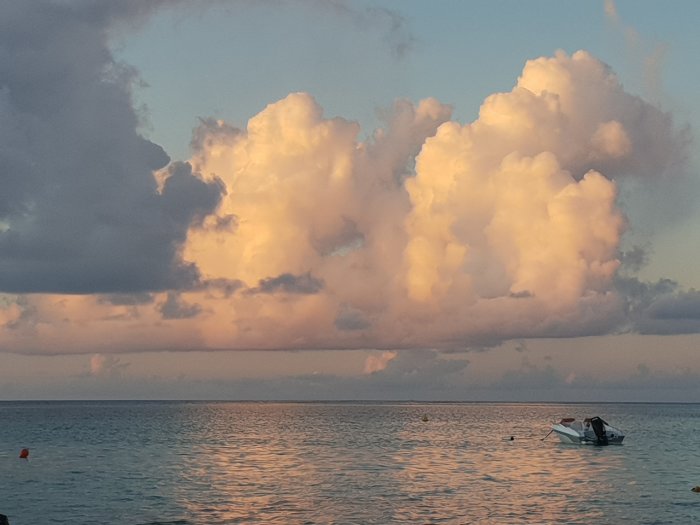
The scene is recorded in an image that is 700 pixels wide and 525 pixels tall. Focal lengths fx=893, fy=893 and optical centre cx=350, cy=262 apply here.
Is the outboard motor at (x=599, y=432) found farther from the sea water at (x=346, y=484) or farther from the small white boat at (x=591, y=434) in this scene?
the sea water at (x=346, y=484)

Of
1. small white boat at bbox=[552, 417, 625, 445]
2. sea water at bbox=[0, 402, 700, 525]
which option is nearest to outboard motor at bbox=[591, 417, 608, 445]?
small white boat at bbox=[552, 417, 625, 445]

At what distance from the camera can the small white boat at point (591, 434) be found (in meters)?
133

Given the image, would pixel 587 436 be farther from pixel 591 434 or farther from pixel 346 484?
pixel 346 484

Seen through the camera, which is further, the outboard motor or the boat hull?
the boat hull

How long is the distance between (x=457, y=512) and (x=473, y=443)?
88354 mm

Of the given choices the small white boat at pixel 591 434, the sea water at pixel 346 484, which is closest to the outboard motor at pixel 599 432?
the small white boat at pixel 591 434

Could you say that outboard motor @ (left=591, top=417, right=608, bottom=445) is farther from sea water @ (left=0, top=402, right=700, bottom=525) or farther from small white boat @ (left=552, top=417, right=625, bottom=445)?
sea water @ (left=0, top=402, right=700, bottom=525)

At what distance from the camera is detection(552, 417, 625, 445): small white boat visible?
436 ft

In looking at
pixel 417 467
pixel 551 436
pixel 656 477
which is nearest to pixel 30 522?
pixel 417 467

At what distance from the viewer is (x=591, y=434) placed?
5276 inches

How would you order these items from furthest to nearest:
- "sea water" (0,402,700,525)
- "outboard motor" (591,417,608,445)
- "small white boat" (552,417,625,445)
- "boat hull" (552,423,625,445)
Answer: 1. "boat hull" (552,423,625,445)
2. "small white boat" (552,417,625,445)
3. "outboard motor" (591,417,608,445)
4. "sea water" (0,402,700,525)

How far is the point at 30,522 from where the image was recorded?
64.2 metres

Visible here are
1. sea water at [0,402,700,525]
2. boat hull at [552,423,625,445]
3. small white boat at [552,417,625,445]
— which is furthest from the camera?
boat hull at [552,423,625,445]

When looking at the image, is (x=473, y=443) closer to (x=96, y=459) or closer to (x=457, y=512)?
(x=96, y=459)
